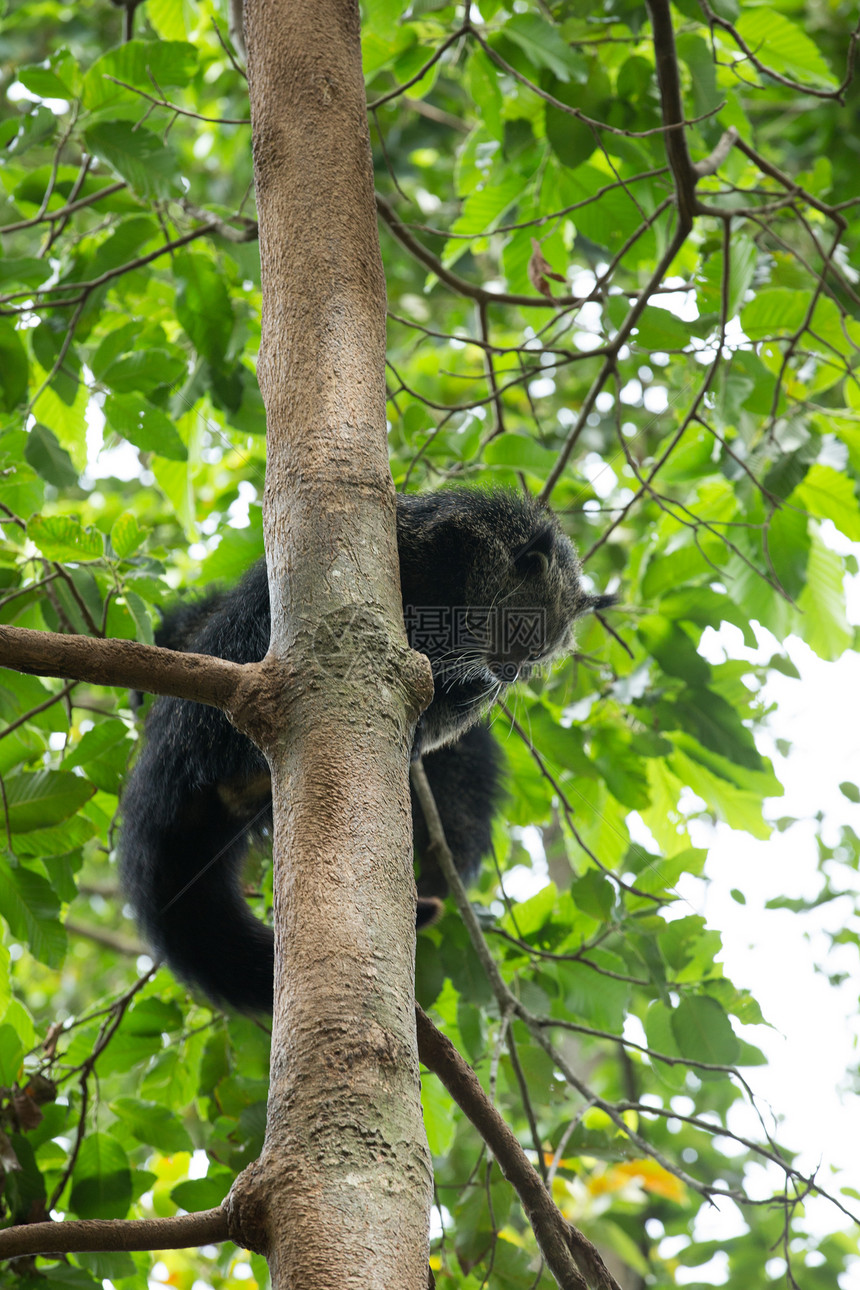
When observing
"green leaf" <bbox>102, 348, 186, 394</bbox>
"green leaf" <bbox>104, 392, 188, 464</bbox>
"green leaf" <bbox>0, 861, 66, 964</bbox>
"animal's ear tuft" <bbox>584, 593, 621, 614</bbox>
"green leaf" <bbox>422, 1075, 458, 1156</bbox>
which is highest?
"green leaf" <bbox>102, 348, 186, 394</bbox>

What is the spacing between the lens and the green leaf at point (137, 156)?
71.8 inches

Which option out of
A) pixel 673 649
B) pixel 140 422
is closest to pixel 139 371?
pixel 140 422

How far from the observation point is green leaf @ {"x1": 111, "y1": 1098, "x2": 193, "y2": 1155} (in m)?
1.67

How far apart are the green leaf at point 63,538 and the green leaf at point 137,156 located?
775 mm

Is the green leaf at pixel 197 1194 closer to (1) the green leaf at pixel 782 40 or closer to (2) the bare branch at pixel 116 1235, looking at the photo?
(2) the bare branch at pixel 116 1235

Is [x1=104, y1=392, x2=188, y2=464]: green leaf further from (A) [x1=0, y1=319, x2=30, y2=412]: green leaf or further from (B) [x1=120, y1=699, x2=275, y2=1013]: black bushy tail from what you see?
(B) [x1=120, y1=699, x2=275, y2=1013]: black bushy tail

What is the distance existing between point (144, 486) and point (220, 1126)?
3595mm

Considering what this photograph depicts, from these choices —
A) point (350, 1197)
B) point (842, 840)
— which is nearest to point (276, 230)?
point (350, 1197)

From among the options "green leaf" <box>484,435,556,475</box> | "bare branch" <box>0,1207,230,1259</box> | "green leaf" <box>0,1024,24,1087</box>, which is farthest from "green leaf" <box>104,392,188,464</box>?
"bare branch" <box>0,1207,230,1259</box>

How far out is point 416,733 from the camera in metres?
1.95

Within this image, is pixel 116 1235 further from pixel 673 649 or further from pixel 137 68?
pixel 137 68

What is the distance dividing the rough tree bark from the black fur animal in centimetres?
69

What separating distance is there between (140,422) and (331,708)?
1.24 meters

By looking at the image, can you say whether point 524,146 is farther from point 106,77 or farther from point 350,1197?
point 350,1197
